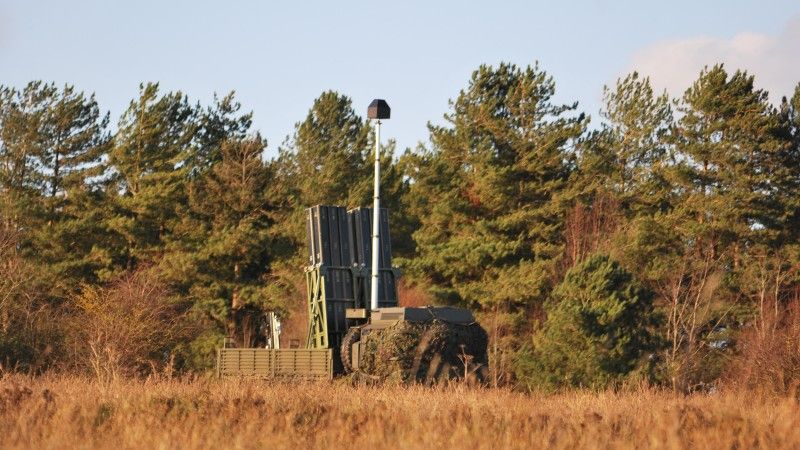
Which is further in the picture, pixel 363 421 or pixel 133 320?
pixel 133 320

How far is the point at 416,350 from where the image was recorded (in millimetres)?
29703

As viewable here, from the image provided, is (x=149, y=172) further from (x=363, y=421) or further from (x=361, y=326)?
(x=363, y=421)

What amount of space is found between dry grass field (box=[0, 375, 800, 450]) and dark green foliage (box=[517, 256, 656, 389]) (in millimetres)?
15513

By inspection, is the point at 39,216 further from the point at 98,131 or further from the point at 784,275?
the point at 784,275

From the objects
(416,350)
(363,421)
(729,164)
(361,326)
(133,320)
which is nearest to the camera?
(363,421)

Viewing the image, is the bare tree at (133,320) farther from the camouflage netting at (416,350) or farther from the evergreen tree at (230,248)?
the camouflage netting at (416,350)

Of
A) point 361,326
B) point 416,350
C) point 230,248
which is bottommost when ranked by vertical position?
point 416,350

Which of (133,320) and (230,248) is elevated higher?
(230,248)

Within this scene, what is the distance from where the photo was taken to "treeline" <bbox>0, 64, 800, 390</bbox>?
52219 millimetres

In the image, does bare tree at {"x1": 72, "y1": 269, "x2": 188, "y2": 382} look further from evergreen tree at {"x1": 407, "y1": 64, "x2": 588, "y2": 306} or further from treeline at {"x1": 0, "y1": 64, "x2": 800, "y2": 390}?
evergreen tree at {"x1": 407, "y1": 64, "x2": 588, "y2": 306}

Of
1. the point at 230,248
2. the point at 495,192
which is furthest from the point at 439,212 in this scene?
the point at 230,248

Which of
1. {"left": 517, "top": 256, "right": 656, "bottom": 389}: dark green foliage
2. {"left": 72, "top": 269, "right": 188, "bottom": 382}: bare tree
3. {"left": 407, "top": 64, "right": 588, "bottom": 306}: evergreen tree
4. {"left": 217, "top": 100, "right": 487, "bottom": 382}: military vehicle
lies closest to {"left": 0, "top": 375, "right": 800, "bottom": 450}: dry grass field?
{"left": 217, "top": 100, "right": 487, "bottom": 382}: military vehicle

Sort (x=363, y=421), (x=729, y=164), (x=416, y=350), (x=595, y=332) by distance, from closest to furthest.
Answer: (x=363, y=421) → (x=416, y=350) → (x=595, y=332) → (x=729, y=164)

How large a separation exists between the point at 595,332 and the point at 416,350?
9.29m
